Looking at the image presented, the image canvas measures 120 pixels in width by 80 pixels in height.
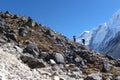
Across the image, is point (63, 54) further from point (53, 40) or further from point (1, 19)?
point (1, 19)

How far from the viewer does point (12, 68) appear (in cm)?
2359

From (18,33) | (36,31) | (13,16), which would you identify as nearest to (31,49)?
(18,33)

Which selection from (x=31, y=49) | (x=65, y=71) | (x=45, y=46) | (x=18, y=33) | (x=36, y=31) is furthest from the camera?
(x=36, y=31)

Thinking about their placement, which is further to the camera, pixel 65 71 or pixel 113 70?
pixel 113 70

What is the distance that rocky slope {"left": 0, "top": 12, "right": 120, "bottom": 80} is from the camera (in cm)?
2447

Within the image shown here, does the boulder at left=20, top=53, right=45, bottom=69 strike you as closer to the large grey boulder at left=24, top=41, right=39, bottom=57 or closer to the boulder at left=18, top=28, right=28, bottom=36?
the large grey boulder at left=24, top=41, right=39, bottom=57

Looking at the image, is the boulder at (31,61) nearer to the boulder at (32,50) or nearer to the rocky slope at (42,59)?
the rocky slope at (42,59)

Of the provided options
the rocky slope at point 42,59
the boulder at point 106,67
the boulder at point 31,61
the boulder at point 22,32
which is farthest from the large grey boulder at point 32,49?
the boulder at point 106,67

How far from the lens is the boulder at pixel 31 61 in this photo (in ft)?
87.4

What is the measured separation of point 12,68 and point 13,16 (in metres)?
22.3

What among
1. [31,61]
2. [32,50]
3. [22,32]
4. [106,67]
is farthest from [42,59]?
[22,32]

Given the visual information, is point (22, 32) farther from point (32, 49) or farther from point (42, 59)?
point (42, 59)

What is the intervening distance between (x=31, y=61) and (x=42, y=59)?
244cm

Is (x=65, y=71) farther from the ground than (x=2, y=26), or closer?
closer
